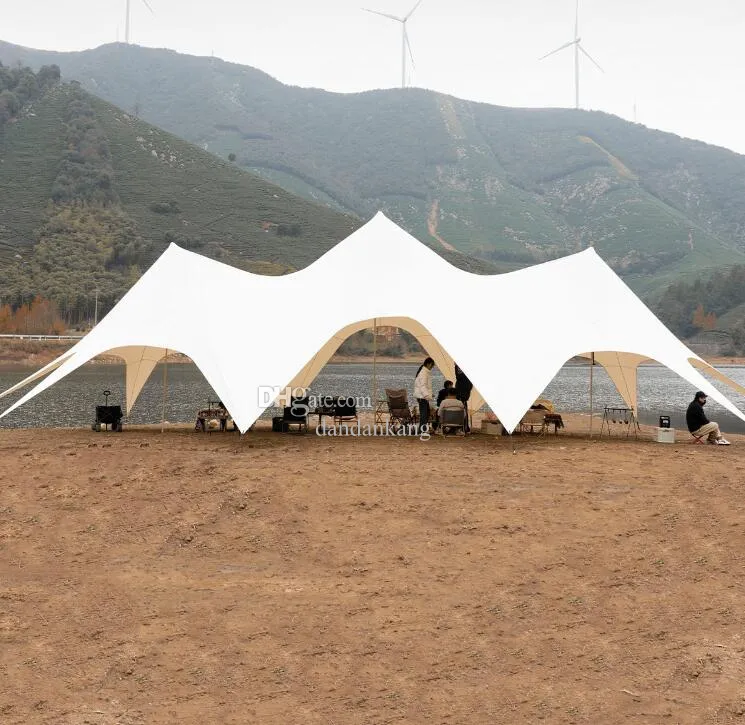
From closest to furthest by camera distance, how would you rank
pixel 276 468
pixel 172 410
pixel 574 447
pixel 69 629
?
pixel 69 629 < pixel 276 468 < pixel 574 447 < pixel 172 410

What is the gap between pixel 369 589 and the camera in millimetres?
7137

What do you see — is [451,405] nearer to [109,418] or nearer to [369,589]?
[109,418]

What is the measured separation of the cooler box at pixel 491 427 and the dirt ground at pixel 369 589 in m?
3.10

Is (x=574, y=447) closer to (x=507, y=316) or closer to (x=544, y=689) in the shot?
(x=507, y=316)

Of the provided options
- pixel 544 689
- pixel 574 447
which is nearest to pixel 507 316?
pixel 574 447

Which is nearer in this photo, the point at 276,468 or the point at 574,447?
the point at 276,468

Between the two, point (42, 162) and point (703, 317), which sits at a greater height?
point (42, 162)

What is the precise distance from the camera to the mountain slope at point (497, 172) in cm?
13088

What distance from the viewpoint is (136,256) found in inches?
2768

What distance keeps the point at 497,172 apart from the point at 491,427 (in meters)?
153

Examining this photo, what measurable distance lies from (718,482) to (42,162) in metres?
85.9

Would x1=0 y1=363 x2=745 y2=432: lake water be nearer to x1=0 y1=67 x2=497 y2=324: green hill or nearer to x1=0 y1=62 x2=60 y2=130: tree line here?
x1=0 y1=67 x2=497 y2=324: green hill

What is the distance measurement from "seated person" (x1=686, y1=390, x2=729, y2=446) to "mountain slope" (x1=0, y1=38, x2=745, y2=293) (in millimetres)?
102243

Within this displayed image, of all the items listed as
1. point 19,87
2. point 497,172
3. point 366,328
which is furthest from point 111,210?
point 497,172
